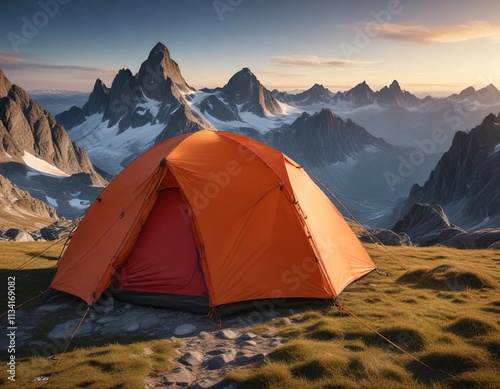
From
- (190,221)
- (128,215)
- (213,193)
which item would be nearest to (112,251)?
(128,215)

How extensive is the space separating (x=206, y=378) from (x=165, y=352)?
71.8 inches

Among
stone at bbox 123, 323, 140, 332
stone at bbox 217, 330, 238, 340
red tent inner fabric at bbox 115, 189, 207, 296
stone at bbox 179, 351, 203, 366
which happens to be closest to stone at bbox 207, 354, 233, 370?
stone at bbox 179, 351, 203, 366

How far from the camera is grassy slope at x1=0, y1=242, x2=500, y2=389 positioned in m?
8.11

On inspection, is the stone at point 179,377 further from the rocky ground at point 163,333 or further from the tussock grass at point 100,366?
the tussock grass at point 100,366

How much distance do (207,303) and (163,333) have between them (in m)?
1.81

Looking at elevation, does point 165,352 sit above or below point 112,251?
below

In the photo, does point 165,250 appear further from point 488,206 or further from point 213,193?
point 488,206

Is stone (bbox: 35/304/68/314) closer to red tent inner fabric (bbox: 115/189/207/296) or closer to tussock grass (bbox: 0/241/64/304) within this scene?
tussock grass (bbox: 0/241/64/304)

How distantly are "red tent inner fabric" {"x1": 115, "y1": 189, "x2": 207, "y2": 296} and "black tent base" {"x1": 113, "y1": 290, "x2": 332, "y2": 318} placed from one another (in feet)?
0.64

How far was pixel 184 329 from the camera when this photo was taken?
11.9 m

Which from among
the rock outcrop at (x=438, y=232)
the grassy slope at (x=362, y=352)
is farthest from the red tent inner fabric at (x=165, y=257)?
the rock outcrop at (x=438, y=232)

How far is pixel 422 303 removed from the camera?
A: 13.9 meters

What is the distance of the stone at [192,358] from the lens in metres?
9.71

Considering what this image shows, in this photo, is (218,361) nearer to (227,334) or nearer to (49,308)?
(227,334)
